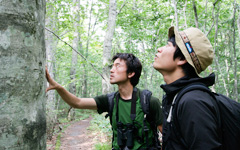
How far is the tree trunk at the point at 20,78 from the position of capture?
93 centimetres

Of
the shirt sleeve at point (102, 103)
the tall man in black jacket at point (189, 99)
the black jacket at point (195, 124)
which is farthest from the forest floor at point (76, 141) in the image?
the black jacket at point (195, 124)

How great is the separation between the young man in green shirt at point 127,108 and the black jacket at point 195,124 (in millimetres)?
1190

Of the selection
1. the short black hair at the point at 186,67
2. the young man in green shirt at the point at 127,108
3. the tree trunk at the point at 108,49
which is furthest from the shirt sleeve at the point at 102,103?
the tree trunk at the point at 108,49

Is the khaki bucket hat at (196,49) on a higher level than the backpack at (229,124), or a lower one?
higher

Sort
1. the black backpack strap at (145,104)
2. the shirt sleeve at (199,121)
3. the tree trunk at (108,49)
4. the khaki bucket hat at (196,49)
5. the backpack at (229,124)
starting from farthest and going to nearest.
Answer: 1. the tree trunk at (108,49)
2. the black backpack strap at (145,104)
3. the khaki bucket hat at (196,49)
4. the backpack at (229,124)
5. the shirt sleeve at (199,121)

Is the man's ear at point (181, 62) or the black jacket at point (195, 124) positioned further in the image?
the man's ear at point (181, 62)

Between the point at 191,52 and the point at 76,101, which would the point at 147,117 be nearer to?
the point at 76,101

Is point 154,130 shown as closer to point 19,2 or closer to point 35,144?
point 35,144

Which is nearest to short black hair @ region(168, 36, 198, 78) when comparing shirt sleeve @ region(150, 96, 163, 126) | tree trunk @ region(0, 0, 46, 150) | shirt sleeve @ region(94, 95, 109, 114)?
shirt sleeve @ region(150, 96, 163, 126)

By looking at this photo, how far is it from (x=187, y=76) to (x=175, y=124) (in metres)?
0.48

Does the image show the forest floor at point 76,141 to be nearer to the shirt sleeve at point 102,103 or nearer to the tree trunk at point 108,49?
the tree trunk at point 108,49

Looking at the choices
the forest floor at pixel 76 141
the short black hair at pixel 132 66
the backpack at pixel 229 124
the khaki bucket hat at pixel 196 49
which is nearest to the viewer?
the backpack at pixel 229 124

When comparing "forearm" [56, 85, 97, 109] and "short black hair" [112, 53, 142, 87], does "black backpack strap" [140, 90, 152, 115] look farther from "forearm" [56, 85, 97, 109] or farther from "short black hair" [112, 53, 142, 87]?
"forearm" [56, 85, 97, 109]

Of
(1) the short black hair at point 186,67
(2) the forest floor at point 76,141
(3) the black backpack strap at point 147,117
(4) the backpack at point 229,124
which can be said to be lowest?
(2) the forest floor at point 76,141
